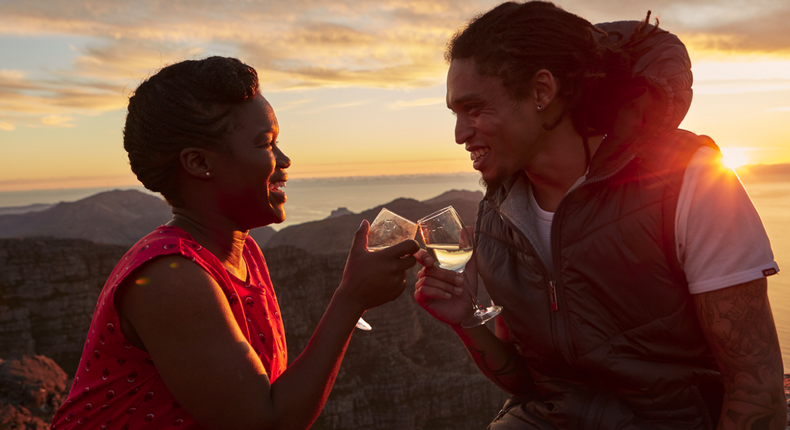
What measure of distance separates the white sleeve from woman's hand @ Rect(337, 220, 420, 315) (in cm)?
126

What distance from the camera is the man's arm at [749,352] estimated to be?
2.22 metres

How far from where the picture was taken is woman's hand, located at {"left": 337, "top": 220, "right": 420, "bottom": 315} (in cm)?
235

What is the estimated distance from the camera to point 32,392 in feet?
24.5

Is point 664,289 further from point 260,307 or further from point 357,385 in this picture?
point 357,385

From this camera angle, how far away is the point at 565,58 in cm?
280

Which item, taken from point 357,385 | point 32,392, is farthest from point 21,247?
point 32,392

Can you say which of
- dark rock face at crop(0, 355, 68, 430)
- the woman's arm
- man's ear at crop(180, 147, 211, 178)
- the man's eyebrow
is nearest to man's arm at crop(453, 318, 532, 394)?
the woman's arm

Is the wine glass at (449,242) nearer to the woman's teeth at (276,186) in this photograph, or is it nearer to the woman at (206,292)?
the woman at (206,292)

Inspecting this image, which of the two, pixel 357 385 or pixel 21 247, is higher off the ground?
pixel 21 247

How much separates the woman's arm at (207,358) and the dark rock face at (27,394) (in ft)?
19.4

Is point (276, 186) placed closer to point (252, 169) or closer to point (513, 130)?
point (252, 169)

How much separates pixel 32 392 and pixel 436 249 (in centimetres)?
763

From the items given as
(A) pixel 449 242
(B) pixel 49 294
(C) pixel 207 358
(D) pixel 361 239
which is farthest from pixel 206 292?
(B) pixel 49 294

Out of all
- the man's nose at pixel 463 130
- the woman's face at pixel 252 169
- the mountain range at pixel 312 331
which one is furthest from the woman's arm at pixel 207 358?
the mountain range at pixel 312 331
